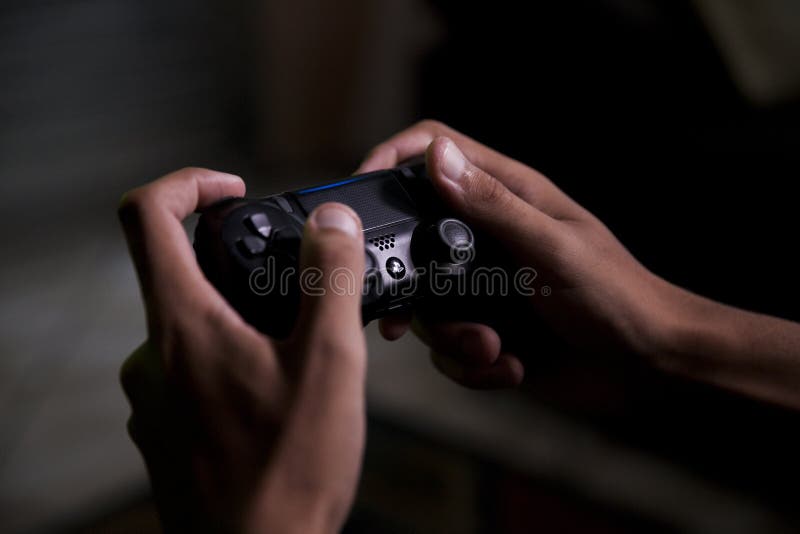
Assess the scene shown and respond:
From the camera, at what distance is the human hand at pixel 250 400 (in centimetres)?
55

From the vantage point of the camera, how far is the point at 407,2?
79.0 inches

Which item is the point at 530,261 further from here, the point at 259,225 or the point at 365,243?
the point at 259,225

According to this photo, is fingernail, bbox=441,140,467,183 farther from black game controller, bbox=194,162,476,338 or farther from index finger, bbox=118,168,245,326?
index finger, bbox=118,168,245,326

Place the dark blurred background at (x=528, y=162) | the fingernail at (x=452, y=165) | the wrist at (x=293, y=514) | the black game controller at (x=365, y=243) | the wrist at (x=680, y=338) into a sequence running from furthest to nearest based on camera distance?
the dark blurred background at (x=528, y=162) < the wrist at (x=680, y=338) < the fingernail at (x=452, y=165) < the black game controller at (x=365, y=243) < the wrist at (x=293, y=514)

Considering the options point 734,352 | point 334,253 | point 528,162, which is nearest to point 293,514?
point 334,253

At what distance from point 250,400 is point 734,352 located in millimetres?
649

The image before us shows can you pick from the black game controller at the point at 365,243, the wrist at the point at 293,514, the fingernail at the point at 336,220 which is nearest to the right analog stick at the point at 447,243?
the black game controller at the point at 365,243

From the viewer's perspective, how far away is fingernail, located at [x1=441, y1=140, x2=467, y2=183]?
779 mm

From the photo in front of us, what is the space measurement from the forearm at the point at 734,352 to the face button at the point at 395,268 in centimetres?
36

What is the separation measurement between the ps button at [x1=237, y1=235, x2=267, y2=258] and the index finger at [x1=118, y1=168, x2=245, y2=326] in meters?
0.05

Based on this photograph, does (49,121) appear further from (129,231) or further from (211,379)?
(211,379)

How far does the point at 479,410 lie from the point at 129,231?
1.07m

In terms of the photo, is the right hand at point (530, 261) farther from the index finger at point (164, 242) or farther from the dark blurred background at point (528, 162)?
the index finger at point (164, 242)

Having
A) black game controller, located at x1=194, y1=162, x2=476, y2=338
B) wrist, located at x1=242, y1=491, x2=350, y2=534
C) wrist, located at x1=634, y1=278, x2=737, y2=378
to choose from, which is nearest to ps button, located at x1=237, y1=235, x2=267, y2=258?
black game controller, located at x1=194, y1=162, x2=476, y2=338
